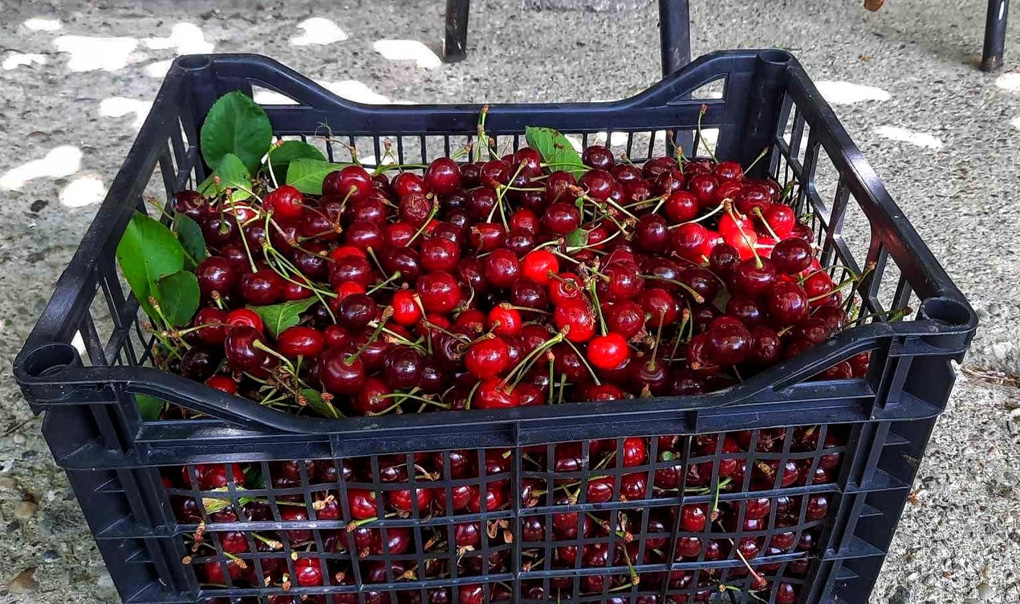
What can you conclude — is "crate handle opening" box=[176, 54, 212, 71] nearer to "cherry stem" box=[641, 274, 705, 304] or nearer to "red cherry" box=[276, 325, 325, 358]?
"red cherry" box=[276, 325, 325, 358]

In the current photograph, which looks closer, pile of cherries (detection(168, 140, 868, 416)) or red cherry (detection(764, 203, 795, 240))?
pile of cherries (detection(168, 140, 868, 416))

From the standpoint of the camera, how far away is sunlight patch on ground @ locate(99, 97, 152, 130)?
2330 mm

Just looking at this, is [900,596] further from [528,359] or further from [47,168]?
[47,168]

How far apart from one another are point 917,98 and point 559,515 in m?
1.92

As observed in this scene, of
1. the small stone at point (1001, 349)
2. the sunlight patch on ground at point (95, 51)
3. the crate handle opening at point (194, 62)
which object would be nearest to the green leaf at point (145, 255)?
the crate handle opening at point (194, 62)

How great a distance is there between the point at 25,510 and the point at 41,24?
75.6 inches

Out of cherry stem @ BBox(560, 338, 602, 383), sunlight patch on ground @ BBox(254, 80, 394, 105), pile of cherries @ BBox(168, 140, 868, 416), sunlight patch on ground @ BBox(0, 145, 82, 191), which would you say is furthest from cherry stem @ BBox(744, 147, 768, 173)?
sunlight patch on ground @ BBox(0, 145, 82, 191)

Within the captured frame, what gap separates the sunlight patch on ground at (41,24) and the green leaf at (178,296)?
2061 millimetres

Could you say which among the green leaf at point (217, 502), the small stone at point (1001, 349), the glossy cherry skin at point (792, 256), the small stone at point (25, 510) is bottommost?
the small stone at point (25, 510)

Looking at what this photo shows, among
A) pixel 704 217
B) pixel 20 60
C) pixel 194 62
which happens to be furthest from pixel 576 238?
pixel 20 60

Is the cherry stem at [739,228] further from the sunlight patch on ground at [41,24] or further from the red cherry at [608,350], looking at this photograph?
the sunlight patch on ground at [41,24]

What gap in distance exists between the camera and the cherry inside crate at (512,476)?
0.81 meters

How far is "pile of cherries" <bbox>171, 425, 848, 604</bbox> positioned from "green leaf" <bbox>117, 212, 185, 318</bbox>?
24 cm

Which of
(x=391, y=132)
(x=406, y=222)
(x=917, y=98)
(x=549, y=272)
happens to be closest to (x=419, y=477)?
(x=549, y=272)
